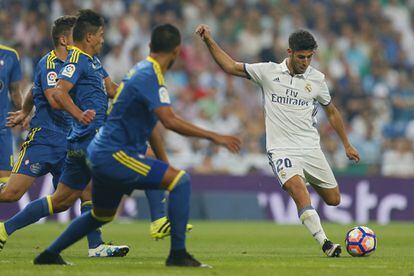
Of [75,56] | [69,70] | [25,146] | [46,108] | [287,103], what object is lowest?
[25,146]

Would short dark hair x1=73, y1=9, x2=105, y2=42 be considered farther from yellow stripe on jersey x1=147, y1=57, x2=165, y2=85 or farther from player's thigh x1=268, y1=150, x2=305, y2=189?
player's thigh x1=268, y1=150, x2=305, y2=189

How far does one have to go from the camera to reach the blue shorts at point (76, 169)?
1051 cm

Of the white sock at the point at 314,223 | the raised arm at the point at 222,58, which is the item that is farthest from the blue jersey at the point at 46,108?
the white sock at the point at 314,223

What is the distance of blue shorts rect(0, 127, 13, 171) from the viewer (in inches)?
514

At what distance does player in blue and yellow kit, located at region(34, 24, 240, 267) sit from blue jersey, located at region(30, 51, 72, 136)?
259 centimetres

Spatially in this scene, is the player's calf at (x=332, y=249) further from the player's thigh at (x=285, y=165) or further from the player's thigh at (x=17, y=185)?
the player's thigh at (x=17, y=185)

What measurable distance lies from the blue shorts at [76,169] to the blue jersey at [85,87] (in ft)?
0.29

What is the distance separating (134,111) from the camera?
9023mm

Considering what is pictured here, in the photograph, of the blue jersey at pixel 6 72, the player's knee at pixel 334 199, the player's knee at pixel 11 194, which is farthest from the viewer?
the blue jersey at pixel 6 72

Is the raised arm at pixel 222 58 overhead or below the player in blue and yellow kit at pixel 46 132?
overhead

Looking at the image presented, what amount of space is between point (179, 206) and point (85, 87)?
2476mm

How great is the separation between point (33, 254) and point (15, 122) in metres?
1.58

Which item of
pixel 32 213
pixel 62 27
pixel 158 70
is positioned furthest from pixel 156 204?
pixel 62 27

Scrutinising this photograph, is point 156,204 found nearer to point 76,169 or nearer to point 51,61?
point 76,169
